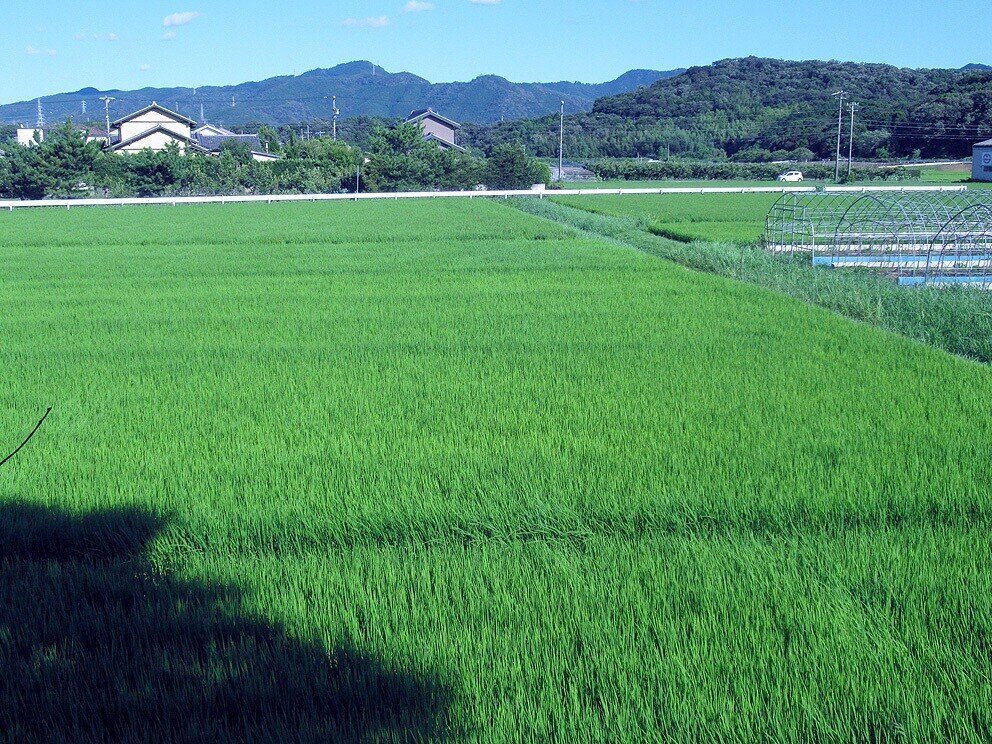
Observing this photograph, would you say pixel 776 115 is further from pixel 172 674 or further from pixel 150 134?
pixel 172 674

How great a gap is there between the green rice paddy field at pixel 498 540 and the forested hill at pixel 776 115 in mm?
77319

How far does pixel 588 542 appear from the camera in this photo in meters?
4.51

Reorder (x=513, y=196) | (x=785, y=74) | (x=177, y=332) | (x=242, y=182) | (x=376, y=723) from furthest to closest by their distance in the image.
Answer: (x=785, y=74), (x=242, y=182), (x=513, y=196), (x=177, y=332), (x=376, y=723)

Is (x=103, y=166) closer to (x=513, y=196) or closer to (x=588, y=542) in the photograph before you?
(x=513, y=196)

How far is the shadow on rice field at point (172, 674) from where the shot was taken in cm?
297

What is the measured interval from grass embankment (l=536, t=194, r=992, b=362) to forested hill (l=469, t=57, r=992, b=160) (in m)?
53.0

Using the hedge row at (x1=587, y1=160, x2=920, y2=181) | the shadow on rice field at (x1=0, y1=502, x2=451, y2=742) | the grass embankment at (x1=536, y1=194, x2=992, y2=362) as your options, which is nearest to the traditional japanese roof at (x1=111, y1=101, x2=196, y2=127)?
the hedge row at (x1=587, y1=160, x2=920, y2=181)

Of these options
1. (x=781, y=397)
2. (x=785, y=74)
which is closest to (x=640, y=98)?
(x=785, y=74)

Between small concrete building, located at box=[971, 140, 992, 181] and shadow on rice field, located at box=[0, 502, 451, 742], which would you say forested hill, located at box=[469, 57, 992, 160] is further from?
shadow on rice field, located at box=[0, 502, 451, 742]

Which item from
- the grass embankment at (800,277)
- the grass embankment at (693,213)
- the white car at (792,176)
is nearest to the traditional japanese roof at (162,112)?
the grass embankment at (693,213)

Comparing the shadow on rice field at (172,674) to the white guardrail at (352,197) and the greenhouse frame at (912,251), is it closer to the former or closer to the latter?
the greenhouse frame at (912,251)

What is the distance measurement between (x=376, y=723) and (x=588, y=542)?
5.74 ft

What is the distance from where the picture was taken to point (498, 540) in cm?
459

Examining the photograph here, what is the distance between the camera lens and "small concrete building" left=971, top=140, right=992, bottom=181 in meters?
58.7
